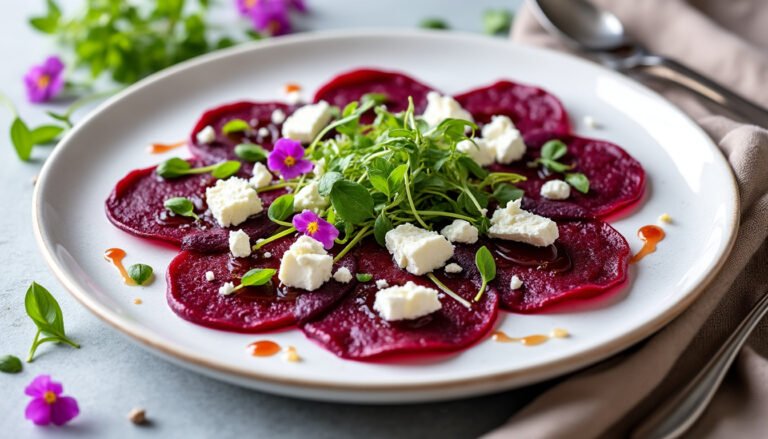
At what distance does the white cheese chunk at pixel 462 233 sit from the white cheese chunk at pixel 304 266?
1.46 ft

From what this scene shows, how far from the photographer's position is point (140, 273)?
3.09 metres

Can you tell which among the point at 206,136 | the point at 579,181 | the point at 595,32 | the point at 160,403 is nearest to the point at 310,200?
the point at 206,136

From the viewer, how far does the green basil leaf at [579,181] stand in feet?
11.5

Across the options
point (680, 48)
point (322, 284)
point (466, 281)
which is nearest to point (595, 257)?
point (466, 281)

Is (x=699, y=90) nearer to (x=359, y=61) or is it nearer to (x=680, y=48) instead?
(x=680, y=48)

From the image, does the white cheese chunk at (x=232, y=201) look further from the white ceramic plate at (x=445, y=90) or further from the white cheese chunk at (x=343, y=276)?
the white cheese chunk at (x=343, y=276)

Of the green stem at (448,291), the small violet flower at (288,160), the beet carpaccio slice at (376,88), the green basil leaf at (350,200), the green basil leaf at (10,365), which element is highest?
the green basil leaf at (350,200)

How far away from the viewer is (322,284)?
2990 millimetres

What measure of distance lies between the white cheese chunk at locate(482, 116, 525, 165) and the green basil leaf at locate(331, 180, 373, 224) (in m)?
0.75

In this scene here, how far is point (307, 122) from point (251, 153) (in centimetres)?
29

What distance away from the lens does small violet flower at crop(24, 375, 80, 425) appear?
8.81 feet

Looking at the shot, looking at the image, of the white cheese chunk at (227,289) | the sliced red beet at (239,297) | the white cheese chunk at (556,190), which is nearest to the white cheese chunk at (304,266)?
the sliced red beet at (239,297)

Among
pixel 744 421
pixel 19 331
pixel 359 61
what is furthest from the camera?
pixel 359 61

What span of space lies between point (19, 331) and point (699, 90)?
3142 millimetres
